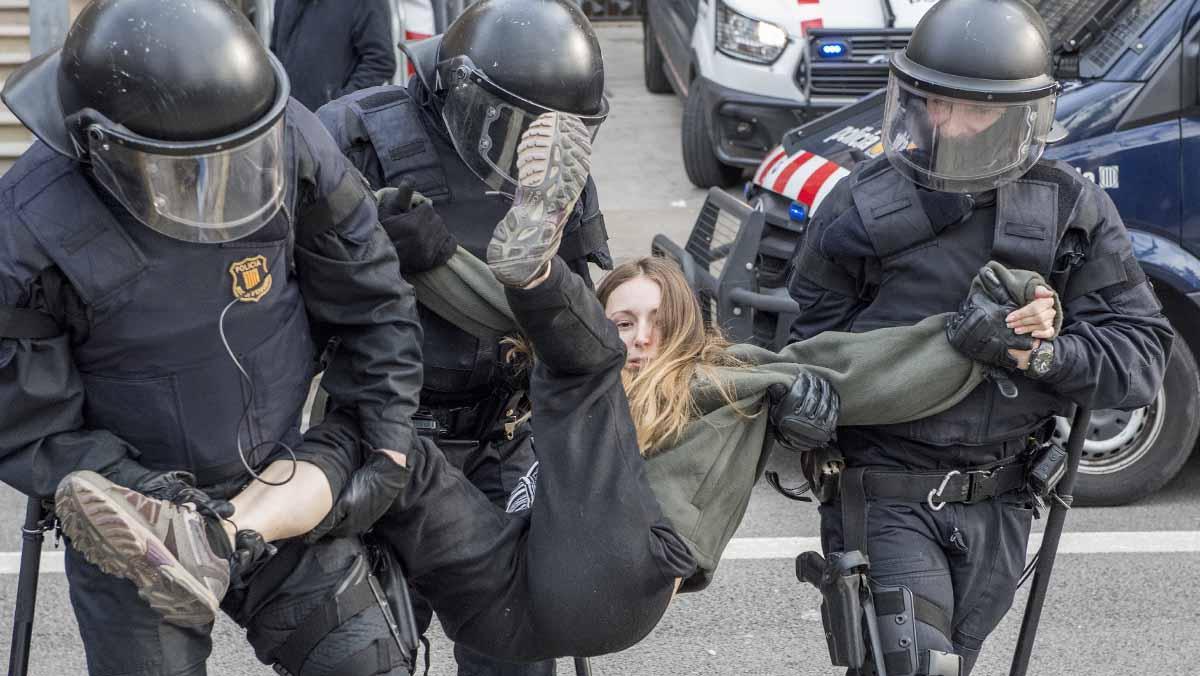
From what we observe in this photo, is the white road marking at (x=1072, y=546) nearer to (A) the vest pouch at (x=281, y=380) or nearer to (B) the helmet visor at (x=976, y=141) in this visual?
(B) the helmet visor at (x=976, y=141)

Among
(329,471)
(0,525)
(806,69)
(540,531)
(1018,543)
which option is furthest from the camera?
(806,69)

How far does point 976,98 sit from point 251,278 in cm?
150

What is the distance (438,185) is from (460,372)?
43 cm

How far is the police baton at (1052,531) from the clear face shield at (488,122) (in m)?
1.33

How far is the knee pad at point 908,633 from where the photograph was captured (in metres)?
3.06

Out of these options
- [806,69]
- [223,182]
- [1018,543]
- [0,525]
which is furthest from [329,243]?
[806,69]

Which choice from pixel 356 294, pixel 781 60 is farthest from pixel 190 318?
pixel 781 60

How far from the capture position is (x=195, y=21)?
2.46 metres

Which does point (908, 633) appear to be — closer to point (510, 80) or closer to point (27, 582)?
point (510, 80)

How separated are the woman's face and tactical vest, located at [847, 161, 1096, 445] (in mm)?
492

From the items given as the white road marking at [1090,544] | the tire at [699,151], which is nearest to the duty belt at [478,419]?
the white road marking at [1090,544]

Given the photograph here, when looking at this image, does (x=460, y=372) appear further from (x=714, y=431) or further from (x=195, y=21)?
(x=195, y=21)

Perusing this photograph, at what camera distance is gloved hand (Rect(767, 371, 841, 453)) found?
3102 mm

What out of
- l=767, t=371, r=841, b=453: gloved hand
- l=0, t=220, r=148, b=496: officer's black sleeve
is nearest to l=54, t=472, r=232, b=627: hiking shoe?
l=0, t=220, r=148, b=496: officer's black sleeve
